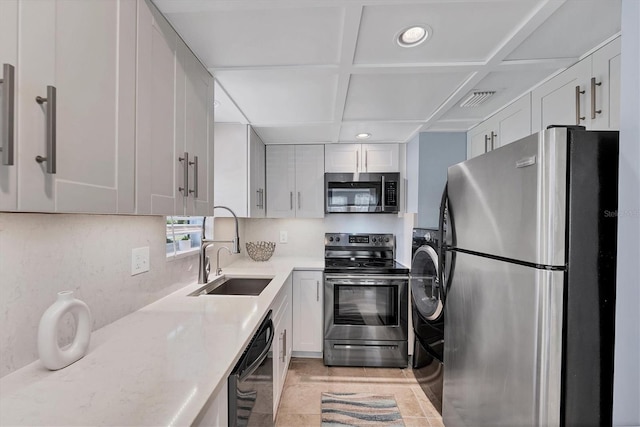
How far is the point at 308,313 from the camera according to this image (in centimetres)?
265

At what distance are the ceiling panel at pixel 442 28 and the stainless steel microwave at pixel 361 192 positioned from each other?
61.0 inches

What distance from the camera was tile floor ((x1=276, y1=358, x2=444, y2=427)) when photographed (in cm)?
195

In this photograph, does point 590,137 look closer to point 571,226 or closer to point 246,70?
point 571,226

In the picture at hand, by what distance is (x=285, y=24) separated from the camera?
45.1 inches

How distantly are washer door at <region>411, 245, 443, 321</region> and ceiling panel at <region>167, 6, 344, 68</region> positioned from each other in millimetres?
1517

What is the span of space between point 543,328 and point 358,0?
1349 millimetres

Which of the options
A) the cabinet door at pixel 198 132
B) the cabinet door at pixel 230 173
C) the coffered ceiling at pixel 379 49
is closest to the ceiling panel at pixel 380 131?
the coffered ceiling at pixel 379 49

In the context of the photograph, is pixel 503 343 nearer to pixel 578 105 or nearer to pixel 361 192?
pixel 578 105

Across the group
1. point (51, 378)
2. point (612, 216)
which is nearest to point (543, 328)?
point (612, 216)

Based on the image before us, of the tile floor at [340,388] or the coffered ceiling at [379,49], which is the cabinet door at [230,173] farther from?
the tile floor at [340,388]

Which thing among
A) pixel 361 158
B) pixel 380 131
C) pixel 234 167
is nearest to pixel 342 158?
pixel 361 158

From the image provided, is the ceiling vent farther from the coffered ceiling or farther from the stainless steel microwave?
the stainless steel microwave

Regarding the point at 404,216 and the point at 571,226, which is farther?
the point at 404,216

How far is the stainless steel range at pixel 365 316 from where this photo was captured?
258 cm
